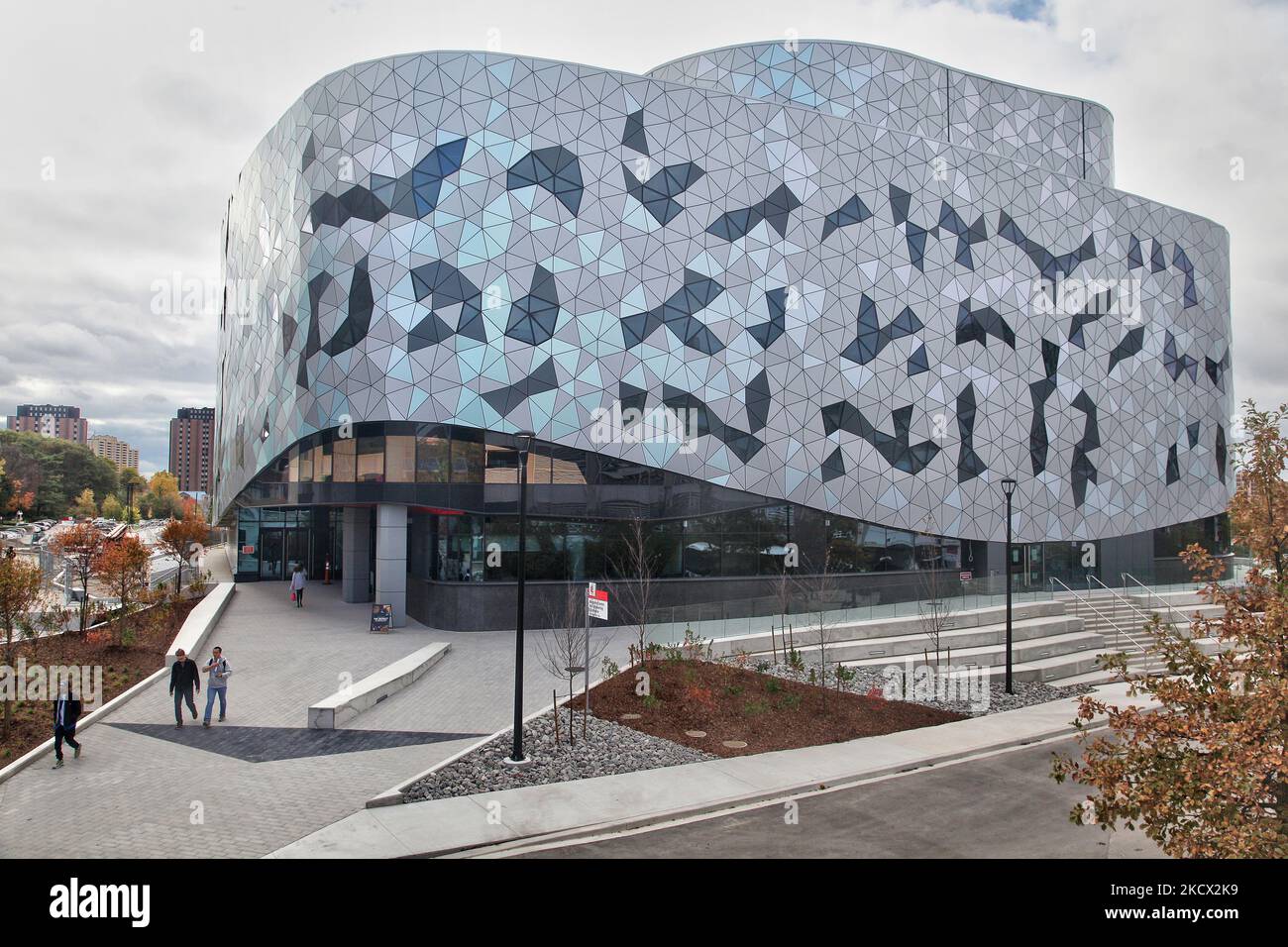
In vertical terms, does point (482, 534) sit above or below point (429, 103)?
below

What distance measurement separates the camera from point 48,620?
74.4ft

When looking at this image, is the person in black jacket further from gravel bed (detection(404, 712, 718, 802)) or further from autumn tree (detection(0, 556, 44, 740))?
gravel bed (detection(404, 712, 718, 802))

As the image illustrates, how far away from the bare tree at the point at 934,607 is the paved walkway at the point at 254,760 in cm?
1210

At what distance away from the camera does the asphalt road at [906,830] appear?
1155 cm

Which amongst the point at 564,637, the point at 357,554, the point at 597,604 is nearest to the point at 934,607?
the point at 564,637

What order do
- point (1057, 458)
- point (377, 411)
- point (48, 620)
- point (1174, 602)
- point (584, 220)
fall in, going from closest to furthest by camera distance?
point (48, 620) → point (377, 411) → point (584, 220) → point (1174, 602) → point (1057, 458)

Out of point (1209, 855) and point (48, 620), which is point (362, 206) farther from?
point (1209, 855)

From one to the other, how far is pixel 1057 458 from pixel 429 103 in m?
34.4

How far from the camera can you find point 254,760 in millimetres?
15023

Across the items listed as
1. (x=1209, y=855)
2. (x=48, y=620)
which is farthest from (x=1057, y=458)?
(x=48, y=620)

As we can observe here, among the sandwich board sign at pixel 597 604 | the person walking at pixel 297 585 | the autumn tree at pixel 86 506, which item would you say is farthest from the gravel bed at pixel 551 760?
the autumn tree at pixel 86 506

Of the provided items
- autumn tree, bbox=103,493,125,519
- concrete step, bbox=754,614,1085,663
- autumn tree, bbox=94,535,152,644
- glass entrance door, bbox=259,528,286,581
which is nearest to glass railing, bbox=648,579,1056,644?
concrete step, bbox=754,614,1085,663

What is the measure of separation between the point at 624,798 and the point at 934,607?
14.2 meters

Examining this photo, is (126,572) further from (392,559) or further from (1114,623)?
(1114,623)
